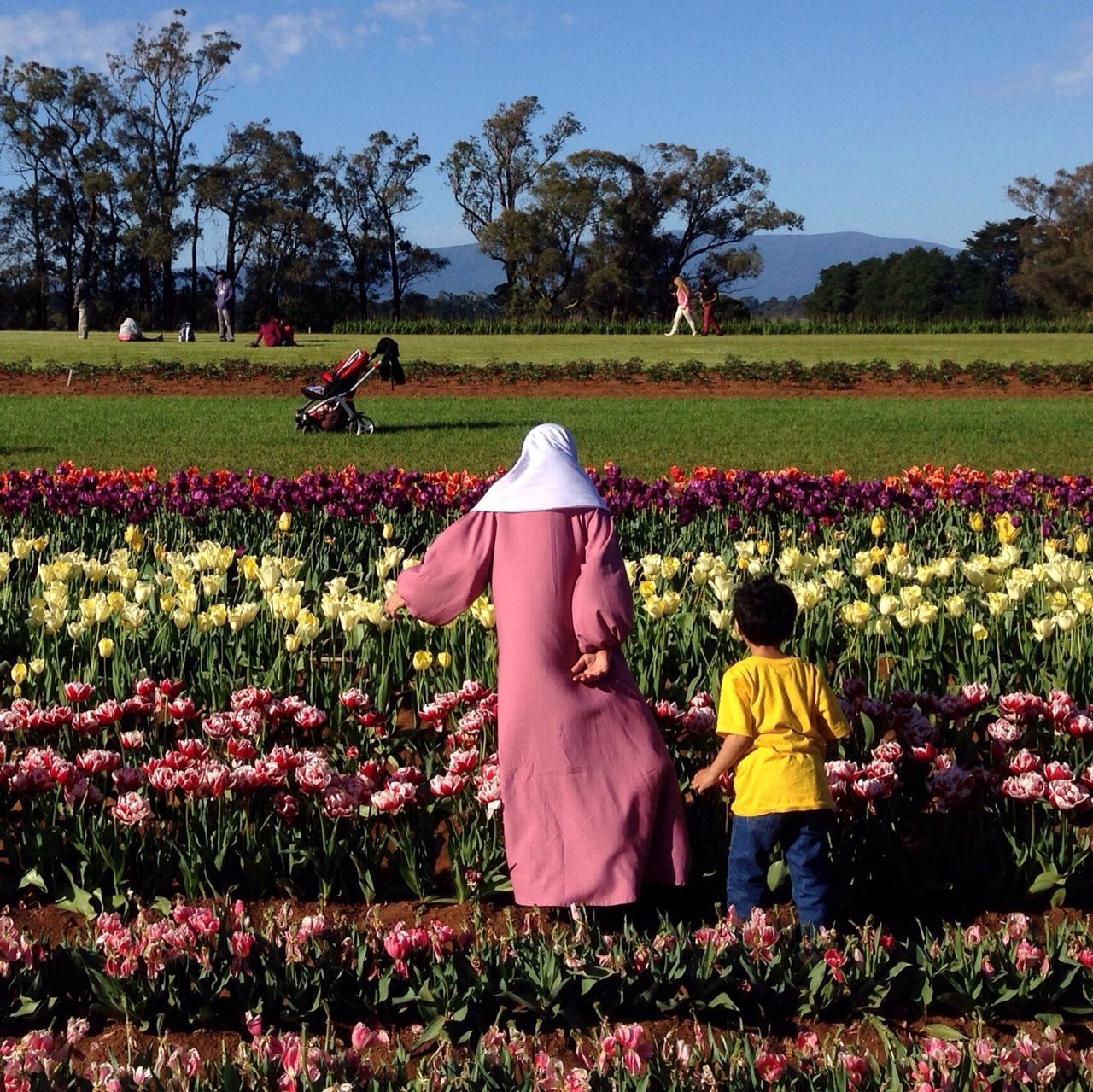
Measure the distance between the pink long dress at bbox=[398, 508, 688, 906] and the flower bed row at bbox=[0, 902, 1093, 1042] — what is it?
0.33m

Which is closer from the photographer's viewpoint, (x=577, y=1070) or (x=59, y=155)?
(x=577, y=1070)

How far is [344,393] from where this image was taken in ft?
49.6

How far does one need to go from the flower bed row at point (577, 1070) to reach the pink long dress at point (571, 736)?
2.82ft

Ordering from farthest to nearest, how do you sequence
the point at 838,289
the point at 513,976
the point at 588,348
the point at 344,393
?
the point at 838,289 → the point at 588,348 → the point at 344,393 → the point at 513,976

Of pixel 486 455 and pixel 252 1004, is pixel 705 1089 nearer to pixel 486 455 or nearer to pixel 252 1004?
pixel 252 1004

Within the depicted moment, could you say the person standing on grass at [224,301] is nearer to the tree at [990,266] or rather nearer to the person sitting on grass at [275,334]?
the person sitting on grass at [275,334]

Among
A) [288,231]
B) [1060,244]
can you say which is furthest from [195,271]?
[1060,244]

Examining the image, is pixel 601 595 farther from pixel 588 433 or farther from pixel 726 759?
pixel 588 433

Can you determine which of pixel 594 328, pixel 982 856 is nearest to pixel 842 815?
pixel 982 856

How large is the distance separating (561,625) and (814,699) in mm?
675

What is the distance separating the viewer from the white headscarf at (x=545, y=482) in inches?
141

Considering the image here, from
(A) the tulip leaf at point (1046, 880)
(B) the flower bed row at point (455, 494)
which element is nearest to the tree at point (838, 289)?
(B) the flower bed row at point (455, 494)

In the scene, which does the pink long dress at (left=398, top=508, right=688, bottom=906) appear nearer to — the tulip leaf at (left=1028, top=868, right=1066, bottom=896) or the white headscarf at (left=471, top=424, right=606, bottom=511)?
the white headscarf at (left=471, top=424, right=606, bottom=511)

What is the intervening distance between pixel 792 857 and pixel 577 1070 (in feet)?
3.89
